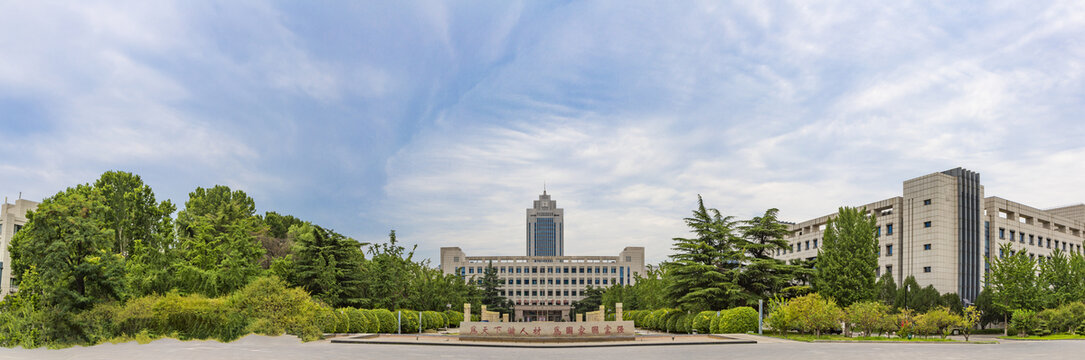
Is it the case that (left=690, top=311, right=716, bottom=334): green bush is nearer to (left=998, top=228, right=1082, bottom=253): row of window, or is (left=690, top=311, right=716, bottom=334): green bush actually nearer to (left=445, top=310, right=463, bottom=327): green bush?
(left=445, top=310, right=463, bottom=327): green bush

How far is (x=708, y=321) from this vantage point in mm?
36844

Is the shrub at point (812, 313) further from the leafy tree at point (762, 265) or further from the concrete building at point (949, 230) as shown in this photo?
the concrete building at point (949, 230)

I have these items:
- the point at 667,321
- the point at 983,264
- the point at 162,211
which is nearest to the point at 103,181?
the point at 162,211

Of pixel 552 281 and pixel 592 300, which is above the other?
pixel 552 281

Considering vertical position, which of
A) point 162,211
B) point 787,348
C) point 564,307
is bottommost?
point 564,307

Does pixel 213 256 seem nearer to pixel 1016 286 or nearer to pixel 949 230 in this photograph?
pixel 1016 286

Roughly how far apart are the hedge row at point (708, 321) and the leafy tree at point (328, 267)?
17.7 meters

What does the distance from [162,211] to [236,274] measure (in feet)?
44.9

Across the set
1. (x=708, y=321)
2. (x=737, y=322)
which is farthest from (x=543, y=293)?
(x=737, y=322)

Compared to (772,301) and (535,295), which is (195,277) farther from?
(535,295)

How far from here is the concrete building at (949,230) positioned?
182 feet

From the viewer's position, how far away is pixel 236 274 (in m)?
34.3

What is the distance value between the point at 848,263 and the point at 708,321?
10.1 m

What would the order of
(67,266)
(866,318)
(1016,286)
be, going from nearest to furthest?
(67,266) → (866,318) → (1016,286)
